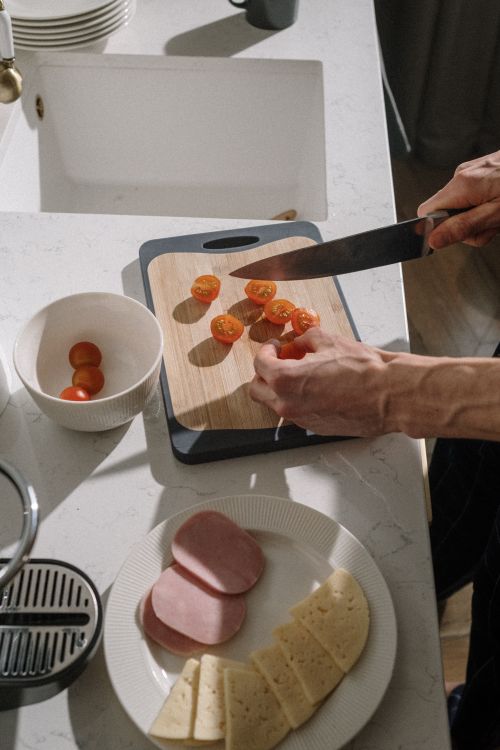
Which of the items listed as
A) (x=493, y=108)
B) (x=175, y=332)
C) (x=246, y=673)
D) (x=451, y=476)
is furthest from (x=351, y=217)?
(x=493, y=108)

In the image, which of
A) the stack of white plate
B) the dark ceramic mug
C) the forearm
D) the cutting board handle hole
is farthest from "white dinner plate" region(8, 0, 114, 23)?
the forearm

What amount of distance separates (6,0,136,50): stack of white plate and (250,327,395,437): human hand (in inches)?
37.2

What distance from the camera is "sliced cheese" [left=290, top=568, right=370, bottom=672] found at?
28.6 inches

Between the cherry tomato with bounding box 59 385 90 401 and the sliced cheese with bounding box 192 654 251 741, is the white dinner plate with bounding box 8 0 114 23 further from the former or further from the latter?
the sliced cheese with bounding box 192 654 251 741

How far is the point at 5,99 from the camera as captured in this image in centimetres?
109

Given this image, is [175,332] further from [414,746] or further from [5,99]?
[414,746]

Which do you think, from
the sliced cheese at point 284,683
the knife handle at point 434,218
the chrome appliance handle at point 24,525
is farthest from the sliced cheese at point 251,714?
the knife handle at point 434,218

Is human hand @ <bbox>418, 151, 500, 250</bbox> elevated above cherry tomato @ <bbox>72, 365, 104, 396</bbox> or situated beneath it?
elevated above

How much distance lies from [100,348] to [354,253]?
1.26ft

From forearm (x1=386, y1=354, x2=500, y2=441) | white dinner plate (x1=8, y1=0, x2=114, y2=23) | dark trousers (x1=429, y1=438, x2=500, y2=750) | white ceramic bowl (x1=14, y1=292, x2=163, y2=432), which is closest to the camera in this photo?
forearm (x1=386, y1=354, x2=500, y2=441)

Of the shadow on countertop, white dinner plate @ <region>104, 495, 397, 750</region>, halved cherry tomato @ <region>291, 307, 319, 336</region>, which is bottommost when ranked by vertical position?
white dinner plate @ <region>104, 495, 397, 750</region>

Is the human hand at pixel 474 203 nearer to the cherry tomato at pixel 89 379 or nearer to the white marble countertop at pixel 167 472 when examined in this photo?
the white marble countertop at pixel 167 472

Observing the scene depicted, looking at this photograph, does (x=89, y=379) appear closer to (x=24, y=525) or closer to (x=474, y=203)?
(x=24, y=525)

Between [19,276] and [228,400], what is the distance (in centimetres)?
42
